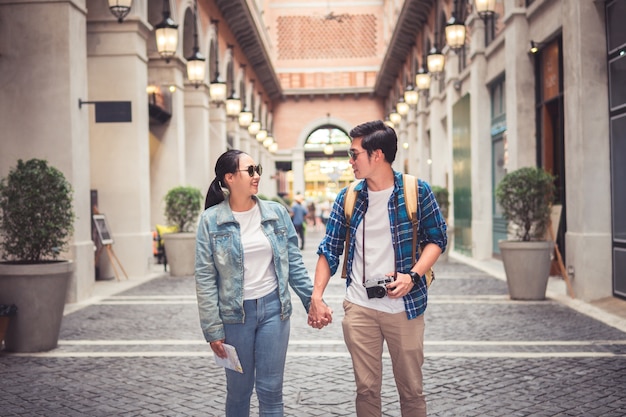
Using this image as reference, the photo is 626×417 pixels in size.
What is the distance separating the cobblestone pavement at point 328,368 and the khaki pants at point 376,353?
145 cm

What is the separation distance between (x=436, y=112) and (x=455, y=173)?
4.31 m

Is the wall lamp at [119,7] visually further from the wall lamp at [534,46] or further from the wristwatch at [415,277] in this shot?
the wristwatch at [415,277]

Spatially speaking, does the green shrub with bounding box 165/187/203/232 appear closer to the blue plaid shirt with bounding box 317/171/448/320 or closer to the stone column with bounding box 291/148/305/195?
the blue plaid shirt with bounding box 317/171/448/320

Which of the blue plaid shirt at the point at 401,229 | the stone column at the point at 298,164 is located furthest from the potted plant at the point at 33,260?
Answer: the stone column at the point at 298,164

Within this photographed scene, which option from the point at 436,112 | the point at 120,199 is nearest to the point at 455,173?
the point at 436,112

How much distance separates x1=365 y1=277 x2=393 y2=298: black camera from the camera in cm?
340

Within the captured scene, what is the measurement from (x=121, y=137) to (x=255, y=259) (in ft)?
37.1

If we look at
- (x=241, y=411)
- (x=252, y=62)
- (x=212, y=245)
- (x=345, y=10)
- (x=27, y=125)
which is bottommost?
(x=241, y=411)

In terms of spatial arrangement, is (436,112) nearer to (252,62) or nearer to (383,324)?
(252,62)

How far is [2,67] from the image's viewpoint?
1095 centimetres

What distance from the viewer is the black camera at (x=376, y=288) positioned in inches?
134

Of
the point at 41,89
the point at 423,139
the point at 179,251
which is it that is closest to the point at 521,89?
the point at 179,251

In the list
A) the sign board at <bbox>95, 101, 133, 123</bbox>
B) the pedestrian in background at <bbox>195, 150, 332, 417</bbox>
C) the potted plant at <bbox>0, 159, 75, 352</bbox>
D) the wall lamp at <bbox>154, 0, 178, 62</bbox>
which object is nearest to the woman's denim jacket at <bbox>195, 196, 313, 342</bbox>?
the pedestrian in background at <bbox>195, 150, 332, 417</bbox>

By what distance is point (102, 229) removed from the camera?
13453 mm
